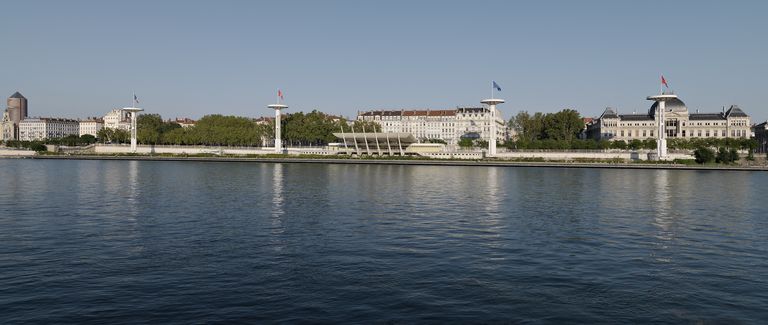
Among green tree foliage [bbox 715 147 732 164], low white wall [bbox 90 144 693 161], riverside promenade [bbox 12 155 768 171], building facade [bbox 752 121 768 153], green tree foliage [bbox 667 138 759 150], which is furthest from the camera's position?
building facade [bbox 752 121 768 153]

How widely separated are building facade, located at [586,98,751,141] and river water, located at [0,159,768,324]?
137m

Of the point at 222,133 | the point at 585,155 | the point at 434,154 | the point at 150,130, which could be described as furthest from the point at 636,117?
the point at 150,130

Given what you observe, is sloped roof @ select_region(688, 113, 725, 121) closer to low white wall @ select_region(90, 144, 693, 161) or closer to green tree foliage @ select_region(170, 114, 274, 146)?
low white wall @ select_region(90, 144, 693, 161)

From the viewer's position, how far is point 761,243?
87.8ft

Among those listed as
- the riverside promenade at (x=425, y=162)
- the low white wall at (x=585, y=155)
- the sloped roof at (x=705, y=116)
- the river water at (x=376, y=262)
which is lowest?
the river water at (x=376, y=262)

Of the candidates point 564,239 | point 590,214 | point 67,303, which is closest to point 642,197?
point 590,214

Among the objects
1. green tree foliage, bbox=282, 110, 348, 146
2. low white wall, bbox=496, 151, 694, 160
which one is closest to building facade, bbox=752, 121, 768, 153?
low white wall, bbox=496, 151, 694, 160

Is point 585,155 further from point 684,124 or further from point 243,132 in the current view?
point 243,132

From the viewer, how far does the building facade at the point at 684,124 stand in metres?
162

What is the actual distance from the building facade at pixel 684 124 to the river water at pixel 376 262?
449 ft

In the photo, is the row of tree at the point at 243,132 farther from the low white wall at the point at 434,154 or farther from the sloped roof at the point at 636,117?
the sloped roof at the point at 636,117

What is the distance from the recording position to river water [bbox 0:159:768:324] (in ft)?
51.4

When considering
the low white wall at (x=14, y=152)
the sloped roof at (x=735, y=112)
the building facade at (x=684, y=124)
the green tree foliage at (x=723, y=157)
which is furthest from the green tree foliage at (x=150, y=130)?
the sloped roof at (x=735, y=112)

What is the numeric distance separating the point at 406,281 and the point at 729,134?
563ft
